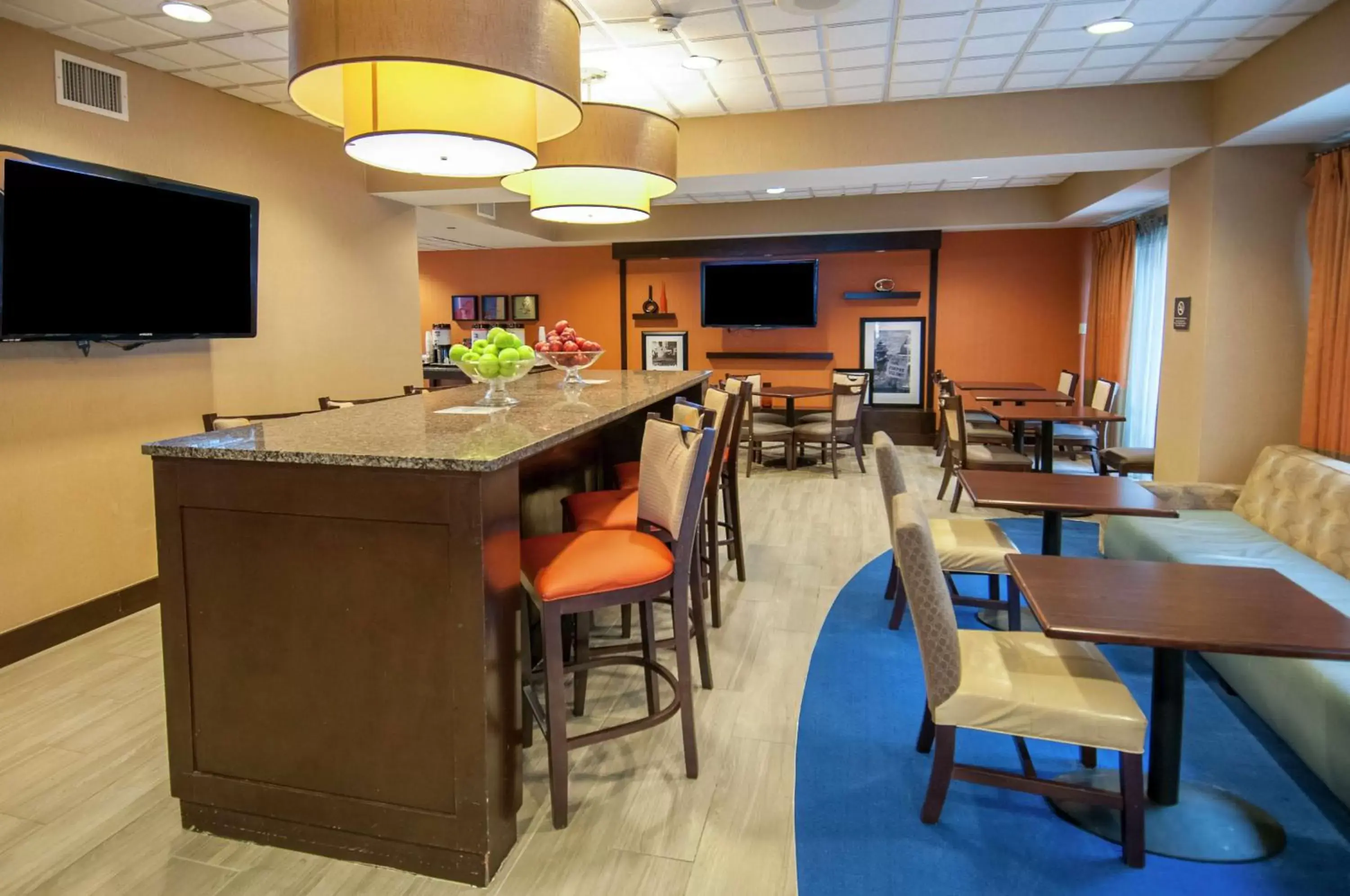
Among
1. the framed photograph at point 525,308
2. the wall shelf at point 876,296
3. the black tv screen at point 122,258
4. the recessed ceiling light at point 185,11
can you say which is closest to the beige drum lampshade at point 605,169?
the recessed ceiling light at point 185,11

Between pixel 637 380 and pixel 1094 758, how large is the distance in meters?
2.56

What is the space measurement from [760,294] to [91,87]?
261 inches

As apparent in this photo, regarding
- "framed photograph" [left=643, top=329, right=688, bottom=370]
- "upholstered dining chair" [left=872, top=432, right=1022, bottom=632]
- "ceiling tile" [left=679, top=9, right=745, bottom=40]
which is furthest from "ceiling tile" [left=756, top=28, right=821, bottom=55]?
"framed photograph" [left=643, top=329, right=688, bottom=370]

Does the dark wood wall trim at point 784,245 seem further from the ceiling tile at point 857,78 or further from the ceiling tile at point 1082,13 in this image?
the ceiling tile at point 1082,13

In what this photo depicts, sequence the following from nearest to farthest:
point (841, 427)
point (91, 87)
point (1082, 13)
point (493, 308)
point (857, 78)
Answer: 1. point (1082, 13)
2. point (91, 87)
3. point (857, 78)
4. point (841, 427)
5. point (493, 308)

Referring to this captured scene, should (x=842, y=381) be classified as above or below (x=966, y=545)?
above

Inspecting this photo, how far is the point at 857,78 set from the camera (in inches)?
169

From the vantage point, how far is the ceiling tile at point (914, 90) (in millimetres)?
4418

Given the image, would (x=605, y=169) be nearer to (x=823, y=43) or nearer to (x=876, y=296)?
(x=823, y=43)

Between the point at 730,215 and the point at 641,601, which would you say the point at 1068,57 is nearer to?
the point at 641,601

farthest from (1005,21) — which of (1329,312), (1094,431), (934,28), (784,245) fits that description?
(784,245)

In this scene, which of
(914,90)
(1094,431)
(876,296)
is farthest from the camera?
(876,296)

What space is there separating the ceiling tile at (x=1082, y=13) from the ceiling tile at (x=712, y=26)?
1348 millimetres

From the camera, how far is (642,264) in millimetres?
9586
